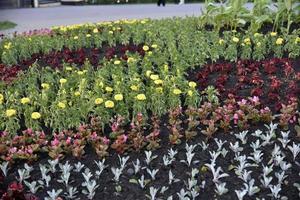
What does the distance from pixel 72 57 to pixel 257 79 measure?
282 cm

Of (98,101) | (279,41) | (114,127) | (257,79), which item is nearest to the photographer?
(114,127)

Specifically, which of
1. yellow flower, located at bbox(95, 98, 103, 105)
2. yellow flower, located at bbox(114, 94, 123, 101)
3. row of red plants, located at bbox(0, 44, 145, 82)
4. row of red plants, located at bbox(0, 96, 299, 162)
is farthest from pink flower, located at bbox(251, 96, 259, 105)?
row of red plants, located at bbox(0, 44, 145, 82)

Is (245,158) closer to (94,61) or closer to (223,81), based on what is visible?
(223,81)

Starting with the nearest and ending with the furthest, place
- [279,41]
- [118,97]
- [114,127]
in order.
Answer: [114,127], [118,97], [279,41]

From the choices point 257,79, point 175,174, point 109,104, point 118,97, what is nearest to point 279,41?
point 257,79

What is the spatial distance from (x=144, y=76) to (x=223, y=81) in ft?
2.92

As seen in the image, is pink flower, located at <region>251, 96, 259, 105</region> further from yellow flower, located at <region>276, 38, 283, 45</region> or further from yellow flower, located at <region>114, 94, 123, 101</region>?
yellow flower, located at <region>276, 38, 283, 45</region>

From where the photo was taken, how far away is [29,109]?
4.51 metres

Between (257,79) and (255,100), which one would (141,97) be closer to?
(255,100)

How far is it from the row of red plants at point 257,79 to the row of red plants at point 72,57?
133 cm

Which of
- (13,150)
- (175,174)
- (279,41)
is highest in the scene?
(279,41)

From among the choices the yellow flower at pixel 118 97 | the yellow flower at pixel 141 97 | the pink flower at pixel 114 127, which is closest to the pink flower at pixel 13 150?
the pink flower at pixel 114 127

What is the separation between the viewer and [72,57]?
6.99 m

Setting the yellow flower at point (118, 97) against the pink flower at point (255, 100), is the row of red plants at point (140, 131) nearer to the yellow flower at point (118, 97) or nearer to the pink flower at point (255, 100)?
the pink flower at point (255, 100)
